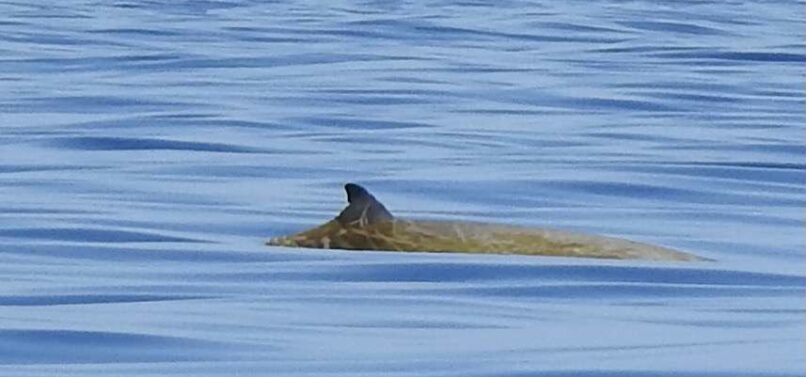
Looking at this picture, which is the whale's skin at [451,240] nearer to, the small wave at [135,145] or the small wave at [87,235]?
the small wave at [87,235]

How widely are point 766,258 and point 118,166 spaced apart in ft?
15.2

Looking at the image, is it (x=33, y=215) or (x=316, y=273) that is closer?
(x=316, y=273)

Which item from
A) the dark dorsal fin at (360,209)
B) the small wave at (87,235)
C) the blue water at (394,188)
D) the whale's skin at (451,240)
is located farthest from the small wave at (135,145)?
Answer: the dark dorsal fin at (360,209)

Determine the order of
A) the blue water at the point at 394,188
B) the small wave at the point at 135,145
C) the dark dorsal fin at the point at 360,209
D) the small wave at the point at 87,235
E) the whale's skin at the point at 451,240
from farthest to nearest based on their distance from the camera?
the small wave at the point at 135,145
the small wave at the point at 87,235
the dark dorsal fin at the point at 360,209
the whale's skin at the point at 451,240
the blue water at the point at 394,188

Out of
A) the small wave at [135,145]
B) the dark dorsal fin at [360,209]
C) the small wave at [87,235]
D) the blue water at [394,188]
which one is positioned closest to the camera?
the blue water at [394,188]

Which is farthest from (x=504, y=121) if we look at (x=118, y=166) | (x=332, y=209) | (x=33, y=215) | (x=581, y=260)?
(x=581, y=260)

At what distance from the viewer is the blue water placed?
27.5 feet

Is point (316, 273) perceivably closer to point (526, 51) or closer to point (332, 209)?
point (332, 209)

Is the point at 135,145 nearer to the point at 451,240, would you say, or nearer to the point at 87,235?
the point at 87,235

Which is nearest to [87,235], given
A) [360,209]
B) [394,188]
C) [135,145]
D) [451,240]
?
[360,209]

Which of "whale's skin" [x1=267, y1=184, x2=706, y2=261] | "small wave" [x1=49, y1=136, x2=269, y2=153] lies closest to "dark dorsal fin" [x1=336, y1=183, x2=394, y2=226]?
"whale's skin" [x1=267, y1=184, x2=706, y2=261]

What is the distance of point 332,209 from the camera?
512 inches

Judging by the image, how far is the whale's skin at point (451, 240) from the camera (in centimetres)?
1080

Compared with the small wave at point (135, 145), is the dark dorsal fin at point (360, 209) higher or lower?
higher
